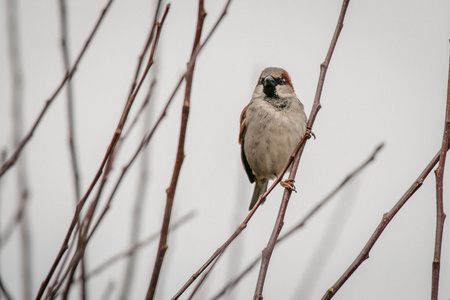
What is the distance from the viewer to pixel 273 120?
161 inches

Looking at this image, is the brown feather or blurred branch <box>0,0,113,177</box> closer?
blurred branch <box>0,0,113,177</box>

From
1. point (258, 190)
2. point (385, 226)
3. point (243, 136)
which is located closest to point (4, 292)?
point (385, 226)

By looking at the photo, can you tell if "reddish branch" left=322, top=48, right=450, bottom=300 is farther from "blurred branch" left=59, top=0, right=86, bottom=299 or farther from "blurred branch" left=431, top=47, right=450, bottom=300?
"blurred branch" left=59, top=0, right=86, bottom=299

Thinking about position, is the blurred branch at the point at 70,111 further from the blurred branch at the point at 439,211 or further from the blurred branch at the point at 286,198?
the blurred branch at the point at 439,211

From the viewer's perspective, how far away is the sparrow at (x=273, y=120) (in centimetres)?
405

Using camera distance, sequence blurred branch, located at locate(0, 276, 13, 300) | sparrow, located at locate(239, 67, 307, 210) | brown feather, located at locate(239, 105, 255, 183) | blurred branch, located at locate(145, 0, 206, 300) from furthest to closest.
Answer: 1. brown feather, located at locate(239, 105, 255, 183)
2. sparrow, located at locate(239, 67, 307, 210)
3. blurred branch, located at locate(0, 276, 13, 300)
4. blurred branch, located at locate(145, 0, 206, 300)

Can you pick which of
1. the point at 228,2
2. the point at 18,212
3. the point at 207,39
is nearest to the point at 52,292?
the point at 18,212

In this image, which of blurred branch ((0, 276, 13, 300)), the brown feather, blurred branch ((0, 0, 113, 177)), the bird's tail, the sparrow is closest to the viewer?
blurred branch ((0, 276, 13, 300))

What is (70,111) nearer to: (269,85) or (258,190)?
(269,85)

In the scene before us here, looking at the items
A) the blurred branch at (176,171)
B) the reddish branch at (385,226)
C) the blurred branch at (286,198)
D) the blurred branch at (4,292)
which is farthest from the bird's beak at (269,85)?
the blurred branch at (4,292)

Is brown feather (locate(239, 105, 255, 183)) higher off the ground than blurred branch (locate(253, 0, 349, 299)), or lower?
lower

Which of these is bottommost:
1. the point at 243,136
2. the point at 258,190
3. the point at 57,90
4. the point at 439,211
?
the point at 258,190

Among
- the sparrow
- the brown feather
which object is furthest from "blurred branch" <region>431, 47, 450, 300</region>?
the brown feather

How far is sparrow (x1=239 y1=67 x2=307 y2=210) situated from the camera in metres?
4.05
